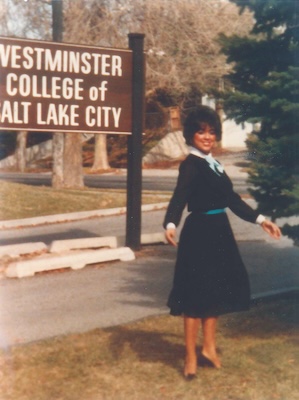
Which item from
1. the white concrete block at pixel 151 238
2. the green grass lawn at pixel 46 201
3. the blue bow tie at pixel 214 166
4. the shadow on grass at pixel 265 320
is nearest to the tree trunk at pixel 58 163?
the green grass lawn at pixel 46 201

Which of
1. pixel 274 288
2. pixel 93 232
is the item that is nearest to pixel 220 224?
pixel 274 288

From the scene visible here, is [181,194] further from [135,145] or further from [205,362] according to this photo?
[135,145]

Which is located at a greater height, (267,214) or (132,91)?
(132,91)

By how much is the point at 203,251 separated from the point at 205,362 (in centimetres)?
78

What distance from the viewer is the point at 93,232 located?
46.0 ft

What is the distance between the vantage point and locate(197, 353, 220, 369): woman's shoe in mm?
5520

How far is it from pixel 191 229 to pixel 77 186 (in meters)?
18.0

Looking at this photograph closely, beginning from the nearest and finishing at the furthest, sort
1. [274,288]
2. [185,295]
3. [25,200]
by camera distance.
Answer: [185,295] → [274,288] → [25,200]

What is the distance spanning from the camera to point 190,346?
530 centimetres

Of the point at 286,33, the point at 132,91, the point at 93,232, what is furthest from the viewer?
the point at 93,232

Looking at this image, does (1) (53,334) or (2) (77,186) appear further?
(2) (77,186)

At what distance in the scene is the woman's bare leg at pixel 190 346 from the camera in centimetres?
526

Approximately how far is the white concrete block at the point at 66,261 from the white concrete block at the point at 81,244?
15.3 inches

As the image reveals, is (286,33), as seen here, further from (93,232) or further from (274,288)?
(93,232)
